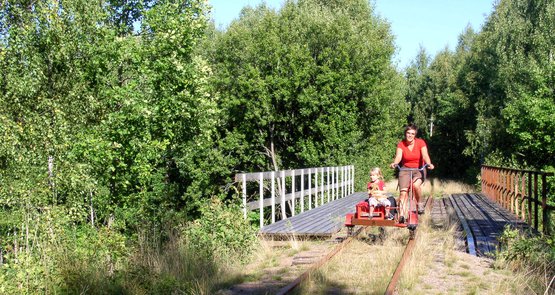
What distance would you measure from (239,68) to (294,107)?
3848 mm

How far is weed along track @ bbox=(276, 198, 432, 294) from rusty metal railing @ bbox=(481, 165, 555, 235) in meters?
2.43

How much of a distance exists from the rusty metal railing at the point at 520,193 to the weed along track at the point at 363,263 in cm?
243

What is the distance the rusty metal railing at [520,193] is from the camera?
11656 mm

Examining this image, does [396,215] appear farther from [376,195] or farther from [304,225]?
[304,225]

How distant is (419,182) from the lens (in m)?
10.5

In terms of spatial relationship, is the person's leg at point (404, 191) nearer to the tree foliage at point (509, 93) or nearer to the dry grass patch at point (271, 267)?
the dry grass patch at point (271, 267)

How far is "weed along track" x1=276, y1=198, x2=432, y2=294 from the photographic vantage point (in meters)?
7.41

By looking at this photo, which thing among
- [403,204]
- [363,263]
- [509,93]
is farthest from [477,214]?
[509,93]

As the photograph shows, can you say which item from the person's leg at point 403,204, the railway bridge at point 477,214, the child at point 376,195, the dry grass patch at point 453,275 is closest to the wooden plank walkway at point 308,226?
the railway bridge at point 477,214

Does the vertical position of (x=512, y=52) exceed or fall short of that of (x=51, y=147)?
it exceeds it

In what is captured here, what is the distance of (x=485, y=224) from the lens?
13.6 meters

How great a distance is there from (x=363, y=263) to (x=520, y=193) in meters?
7.84

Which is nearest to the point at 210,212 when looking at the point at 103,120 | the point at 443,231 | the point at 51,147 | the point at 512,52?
the point at 443,231

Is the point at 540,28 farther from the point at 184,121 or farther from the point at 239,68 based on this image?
the point at 184,121
